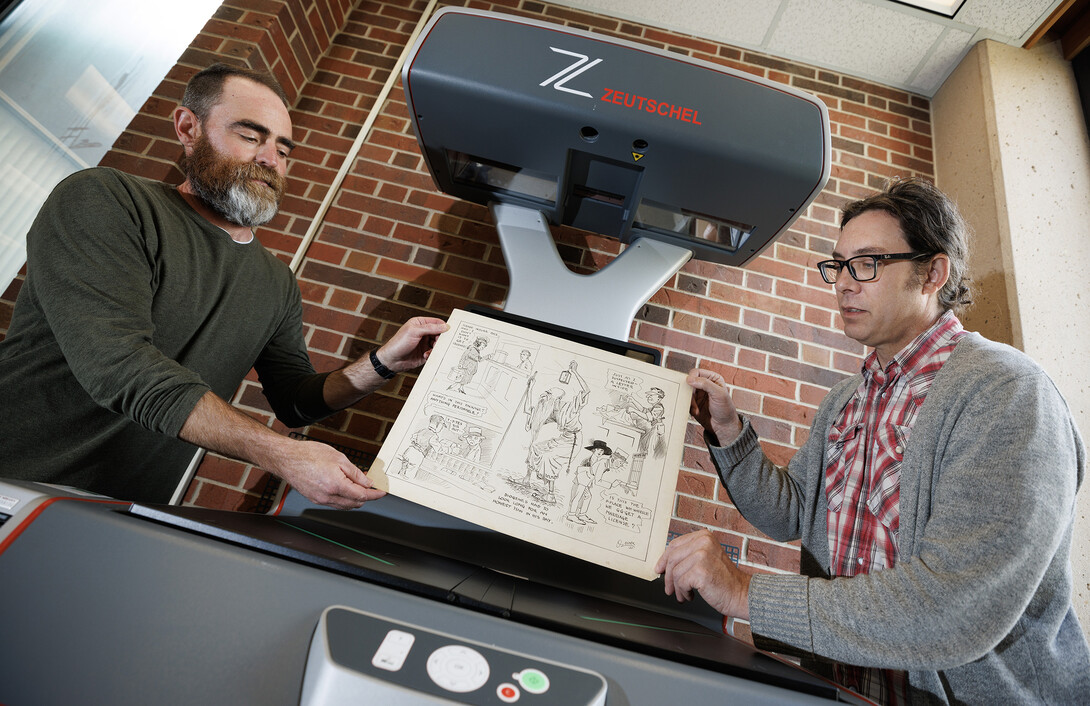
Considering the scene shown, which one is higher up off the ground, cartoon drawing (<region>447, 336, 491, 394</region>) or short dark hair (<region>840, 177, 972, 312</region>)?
short dark hair (<region>840, 177, 972, 312</region>)

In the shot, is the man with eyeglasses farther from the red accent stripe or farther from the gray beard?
the gray beard

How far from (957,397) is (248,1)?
2.32 meters

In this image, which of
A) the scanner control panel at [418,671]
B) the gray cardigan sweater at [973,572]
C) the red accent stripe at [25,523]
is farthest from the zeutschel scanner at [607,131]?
the red accent stripe at [25,523]

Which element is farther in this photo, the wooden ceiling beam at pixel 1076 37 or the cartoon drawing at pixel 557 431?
the wooden ceiling beam at pixel 1076 37

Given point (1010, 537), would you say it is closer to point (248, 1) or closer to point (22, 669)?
point (22, 669)

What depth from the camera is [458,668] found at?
49cm

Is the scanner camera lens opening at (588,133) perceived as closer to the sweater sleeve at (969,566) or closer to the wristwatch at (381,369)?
the wristwatch at (381,369)

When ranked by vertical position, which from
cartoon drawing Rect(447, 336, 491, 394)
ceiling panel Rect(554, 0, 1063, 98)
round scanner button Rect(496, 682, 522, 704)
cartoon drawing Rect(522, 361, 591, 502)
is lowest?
round scanner button Rect(496, 682, 522, 704)

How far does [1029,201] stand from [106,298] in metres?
2.37

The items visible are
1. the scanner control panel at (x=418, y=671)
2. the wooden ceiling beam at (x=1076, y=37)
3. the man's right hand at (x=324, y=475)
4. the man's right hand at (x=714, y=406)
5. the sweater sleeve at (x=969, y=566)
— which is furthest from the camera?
the wooden ceiling beam at (x=1076, y=37)

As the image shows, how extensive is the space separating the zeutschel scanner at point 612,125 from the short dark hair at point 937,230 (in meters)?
0.20

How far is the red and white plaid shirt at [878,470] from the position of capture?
3.03 ft

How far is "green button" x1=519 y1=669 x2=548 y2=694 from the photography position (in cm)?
49

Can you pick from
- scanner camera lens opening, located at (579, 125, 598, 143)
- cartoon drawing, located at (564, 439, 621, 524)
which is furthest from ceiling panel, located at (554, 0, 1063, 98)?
cartoon drawing, located at (564, 439, 621, 524)
